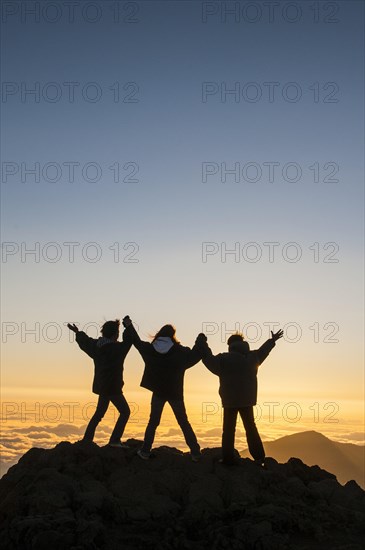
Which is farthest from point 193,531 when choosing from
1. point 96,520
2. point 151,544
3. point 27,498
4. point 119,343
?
point 119,343

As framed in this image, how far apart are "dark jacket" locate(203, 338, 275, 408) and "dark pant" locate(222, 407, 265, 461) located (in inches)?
8.6

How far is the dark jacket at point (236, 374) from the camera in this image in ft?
57.4

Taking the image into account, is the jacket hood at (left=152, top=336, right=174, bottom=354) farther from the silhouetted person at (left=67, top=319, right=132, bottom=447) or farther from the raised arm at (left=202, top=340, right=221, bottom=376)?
the raised arm at (left=202, top=340, right=221, bottom=376)

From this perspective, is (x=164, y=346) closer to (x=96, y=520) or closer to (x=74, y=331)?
(x=74, y=331)

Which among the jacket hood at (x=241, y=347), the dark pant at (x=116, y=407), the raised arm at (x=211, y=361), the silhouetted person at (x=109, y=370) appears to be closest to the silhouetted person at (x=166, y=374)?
the raised arm at (x=211, y=361)

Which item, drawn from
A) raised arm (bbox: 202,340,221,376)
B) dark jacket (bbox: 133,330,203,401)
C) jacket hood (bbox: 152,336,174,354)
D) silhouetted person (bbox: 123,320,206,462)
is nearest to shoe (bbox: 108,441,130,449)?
silhouetted person (bbox: 123,320,206,462)

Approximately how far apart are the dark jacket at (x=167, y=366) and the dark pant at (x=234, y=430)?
125 cm

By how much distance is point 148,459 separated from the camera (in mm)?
17547

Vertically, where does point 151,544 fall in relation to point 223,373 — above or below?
below

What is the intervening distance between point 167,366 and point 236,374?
1709mm

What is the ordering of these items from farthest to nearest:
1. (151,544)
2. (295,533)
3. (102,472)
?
(102,472), (295,533), (151,544)

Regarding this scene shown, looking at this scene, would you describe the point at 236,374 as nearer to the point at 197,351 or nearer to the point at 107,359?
the point at 197,351

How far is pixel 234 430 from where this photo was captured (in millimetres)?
17531

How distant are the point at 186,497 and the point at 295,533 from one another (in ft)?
8.21
